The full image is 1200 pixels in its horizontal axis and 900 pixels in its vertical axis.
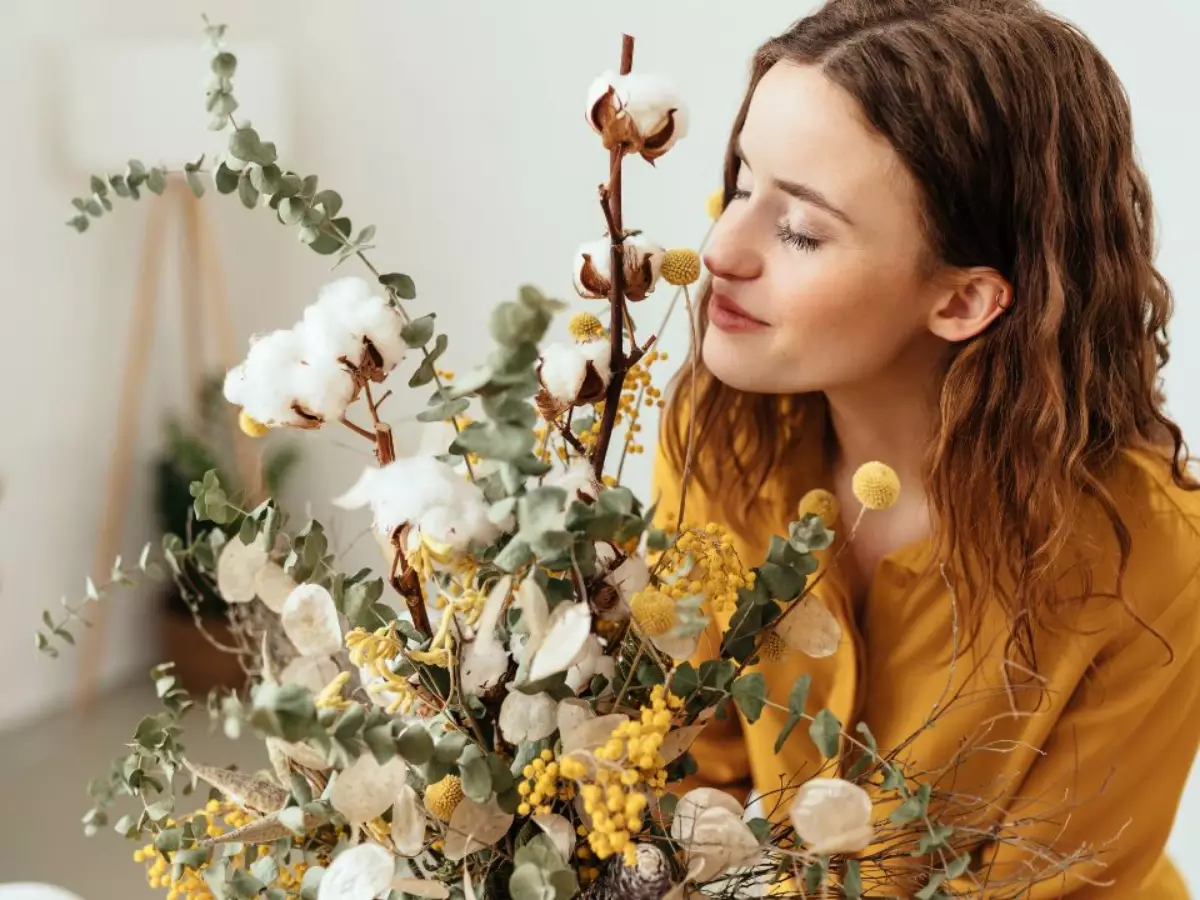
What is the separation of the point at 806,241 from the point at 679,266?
0.25m

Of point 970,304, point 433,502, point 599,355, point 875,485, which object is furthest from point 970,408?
point 433,502

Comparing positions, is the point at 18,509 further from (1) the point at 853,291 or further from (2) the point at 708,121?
(1) the point at 853,291

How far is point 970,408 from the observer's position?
3.19ft

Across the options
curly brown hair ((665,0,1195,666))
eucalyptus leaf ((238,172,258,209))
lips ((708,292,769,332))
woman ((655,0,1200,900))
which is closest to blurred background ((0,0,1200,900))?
woman ((655,0,1200,900))

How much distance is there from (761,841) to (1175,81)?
4.11 ft

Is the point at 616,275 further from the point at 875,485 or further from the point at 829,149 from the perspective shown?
the point at 829,149

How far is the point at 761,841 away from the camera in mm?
623

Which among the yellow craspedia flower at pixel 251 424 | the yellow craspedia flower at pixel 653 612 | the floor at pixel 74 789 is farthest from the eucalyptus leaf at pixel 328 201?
the floor at pixel 74 789

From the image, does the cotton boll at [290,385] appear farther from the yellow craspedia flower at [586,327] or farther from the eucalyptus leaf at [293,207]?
the yellow craspedia flower at [586,327]

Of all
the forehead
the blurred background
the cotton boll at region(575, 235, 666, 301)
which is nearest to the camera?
the cotton boll at region(575, 235, 666, 301)

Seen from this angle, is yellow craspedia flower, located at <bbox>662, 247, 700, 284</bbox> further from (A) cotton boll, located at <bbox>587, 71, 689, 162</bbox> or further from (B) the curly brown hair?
(B) the curly brown hair

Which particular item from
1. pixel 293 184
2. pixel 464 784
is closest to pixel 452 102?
pixel 293 184

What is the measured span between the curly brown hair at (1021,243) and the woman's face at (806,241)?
0.02 meters

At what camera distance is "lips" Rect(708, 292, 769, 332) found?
898 mm
